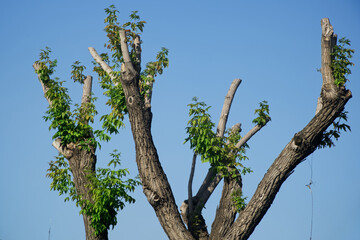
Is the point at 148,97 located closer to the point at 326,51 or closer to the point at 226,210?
the point at 226,210

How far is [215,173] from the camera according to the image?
14.0 m

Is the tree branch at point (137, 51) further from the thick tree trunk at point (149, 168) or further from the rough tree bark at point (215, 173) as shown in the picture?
the thick tree trunk at point (149, 168)

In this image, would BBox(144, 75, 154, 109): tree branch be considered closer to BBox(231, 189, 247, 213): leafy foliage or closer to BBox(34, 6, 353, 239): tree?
BBox(34, 6, 353, 239): tree

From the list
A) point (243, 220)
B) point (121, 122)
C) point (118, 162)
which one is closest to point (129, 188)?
point (118, 162)

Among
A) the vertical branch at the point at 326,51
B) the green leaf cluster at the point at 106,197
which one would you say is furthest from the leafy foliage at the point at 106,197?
the vertical branch at the point at 326,51

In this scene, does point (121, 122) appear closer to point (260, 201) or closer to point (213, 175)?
point (213, 175)

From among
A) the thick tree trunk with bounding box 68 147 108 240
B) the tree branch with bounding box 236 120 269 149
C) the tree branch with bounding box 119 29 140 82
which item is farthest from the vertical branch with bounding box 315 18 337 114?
the thick tree trunk with bounding box 68 147 108 240

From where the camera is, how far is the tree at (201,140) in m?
12.4

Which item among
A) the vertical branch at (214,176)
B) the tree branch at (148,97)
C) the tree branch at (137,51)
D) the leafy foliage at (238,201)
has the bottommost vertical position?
the leafy foliage at (238,201)

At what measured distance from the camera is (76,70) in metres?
15.3

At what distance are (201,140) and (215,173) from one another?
1265 millimetres

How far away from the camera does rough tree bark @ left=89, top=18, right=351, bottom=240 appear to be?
12.2 metres

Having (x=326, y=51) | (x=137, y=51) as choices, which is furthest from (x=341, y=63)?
(x=137, y=51)

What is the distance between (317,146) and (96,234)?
672cm
